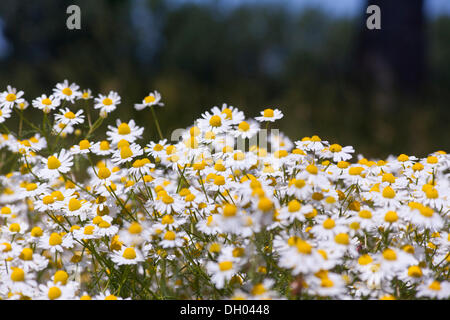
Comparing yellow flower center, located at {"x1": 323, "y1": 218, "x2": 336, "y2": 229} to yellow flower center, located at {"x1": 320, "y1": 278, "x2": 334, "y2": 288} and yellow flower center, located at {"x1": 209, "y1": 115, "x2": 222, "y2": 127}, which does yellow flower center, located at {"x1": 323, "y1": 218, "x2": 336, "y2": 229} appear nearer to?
yellow flower center, located at {"x1": 320, "y1": 278, "x2": 334, "y2": 288}

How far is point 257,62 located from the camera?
11539 millimetres

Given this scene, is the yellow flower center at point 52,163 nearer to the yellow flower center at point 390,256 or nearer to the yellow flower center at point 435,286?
the yellow flower center at point 390,256

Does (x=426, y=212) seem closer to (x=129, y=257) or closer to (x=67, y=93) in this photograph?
(x=129, y=257)

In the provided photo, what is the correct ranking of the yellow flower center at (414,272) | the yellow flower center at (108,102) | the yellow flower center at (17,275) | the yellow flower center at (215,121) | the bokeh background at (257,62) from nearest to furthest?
the yellow flower center at (414,272) < the yellow flower center at (17,275) < the yellow flower center at (215,121) < the yellow flower center at (108,102) < the bokeh background at (257,62)

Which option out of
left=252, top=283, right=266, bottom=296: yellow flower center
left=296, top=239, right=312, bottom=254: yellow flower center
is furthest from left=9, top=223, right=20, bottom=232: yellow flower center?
left=296, top=239, right=312, bottom=254: yellow flower center

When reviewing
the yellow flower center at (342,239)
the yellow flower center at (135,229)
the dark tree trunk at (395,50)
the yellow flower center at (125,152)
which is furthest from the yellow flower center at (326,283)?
the dark tree trunk at (395,50)

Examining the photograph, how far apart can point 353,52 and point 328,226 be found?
6.09 metres

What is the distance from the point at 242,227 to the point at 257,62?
10.6m

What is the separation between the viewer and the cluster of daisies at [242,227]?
130cm

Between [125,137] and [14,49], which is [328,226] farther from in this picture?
[14,49]

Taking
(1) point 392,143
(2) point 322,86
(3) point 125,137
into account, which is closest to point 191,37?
(2) point 322,86

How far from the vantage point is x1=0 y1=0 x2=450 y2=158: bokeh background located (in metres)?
5.89

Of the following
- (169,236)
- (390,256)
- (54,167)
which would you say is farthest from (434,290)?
(54,167)

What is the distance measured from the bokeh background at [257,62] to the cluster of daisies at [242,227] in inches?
113
